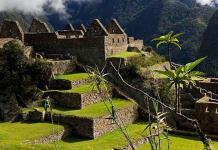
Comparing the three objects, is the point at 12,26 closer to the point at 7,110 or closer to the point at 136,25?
the point at 7,110

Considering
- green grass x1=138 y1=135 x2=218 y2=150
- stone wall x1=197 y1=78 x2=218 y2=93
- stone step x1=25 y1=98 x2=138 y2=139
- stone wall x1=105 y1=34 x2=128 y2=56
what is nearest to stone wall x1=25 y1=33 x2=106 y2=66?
stone wall x1=105 y1=34 x2=128 y2=56

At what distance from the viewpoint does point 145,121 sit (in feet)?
85.7

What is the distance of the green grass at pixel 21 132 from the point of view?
18663 mm

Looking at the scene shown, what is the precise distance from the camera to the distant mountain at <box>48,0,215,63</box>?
89.2 metres

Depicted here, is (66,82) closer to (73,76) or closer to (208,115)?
(73,76)

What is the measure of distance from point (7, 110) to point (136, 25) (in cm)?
7696

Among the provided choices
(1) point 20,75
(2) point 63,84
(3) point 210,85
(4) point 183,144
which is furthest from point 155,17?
(4) point 183,144

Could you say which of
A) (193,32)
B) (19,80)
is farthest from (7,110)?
(193,32)

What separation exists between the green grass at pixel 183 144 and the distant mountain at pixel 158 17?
2131 inches

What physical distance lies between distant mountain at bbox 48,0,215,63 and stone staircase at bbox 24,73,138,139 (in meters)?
53.6

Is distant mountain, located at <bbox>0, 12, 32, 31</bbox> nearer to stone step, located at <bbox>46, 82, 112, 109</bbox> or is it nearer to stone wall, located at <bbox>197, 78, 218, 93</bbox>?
stone wall, located at <bbox>197, 78, 218, 93</bbox>

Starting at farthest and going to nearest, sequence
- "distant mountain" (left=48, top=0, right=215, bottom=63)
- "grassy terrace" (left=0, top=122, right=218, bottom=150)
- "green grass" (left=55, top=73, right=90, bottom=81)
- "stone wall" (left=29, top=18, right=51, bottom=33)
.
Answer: "distant mountain" (left=48, top=0, right=215, bottom=63) → "stone wall" (left=29, top=18, right=51, bottom=33) → "green grass" (left=55, top=73, right=90, bottom=81) → "grassy terrace" (left=0, top=122, right=218, bottom=150)

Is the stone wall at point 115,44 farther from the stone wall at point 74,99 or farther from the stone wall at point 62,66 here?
the stone wall at point 74,99

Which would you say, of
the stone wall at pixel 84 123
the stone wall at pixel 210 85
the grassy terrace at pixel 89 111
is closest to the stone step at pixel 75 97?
the grassy terrace at pixel 89 111
